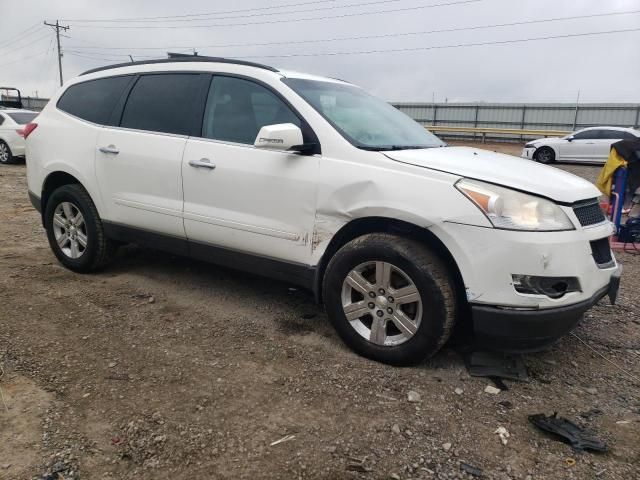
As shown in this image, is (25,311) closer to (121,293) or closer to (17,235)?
(121,293)

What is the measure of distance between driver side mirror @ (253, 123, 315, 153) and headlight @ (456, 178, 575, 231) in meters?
1.06

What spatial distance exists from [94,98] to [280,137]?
7.74ft

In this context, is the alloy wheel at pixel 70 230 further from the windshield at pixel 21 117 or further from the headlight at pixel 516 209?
the windshield at pixel 21 117

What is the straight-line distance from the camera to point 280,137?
322 centimetres

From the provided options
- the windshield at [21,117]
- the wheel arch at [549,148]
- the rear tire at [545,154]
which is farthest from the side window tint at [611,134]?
the windshield at [21,117]

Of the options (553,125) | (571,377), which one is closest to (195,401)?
(571,377)

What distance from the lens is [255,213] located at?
11.7ft

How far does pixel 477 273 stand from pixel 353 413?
3.26ft

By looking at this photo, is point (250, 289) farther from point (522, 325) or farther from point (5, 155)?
point (5, 155)

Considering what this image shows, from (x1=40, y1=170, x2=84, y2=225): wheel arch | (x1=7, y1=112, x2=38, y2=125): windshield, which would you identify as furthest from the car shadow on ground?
(x1=7, y1=112, x2=38, y2=125): windshield

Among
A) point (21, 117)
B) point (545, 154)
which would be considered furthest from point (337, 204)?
point (545, 154)

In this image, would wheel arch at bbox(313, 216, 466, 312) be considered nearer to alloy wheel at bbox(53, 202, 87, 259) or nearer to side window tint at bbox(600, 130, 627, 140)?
alloy wheel at bbox(53, 202, 87, 259)

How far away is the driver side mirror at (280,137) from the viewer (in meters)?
3.21

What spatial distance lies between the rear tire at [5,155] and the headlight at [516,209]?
14.5 m
